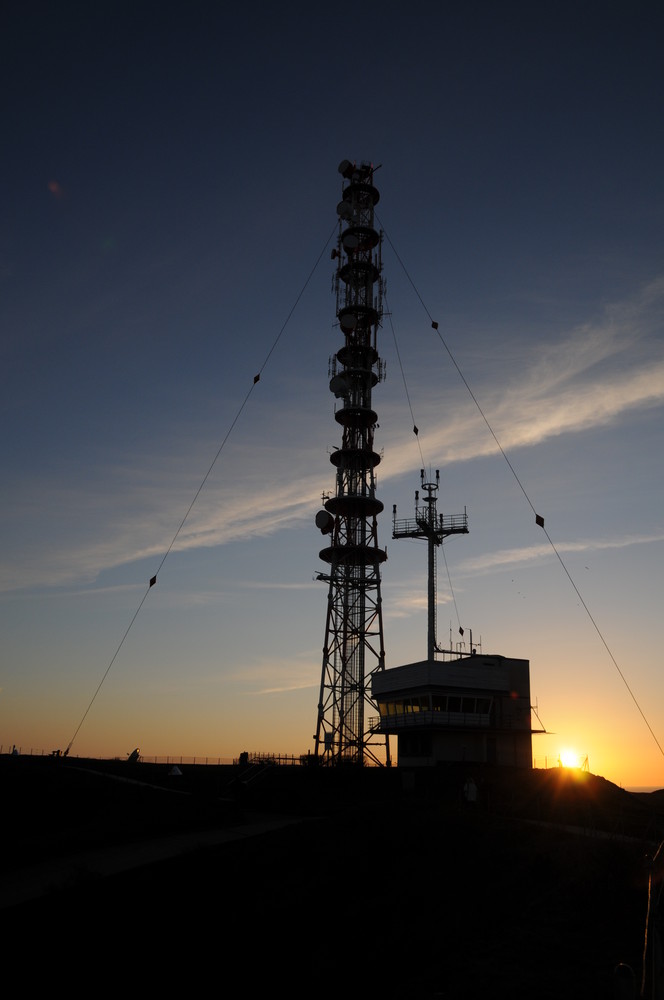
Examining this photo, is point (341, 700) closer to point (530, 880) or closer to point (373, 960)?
point (530, 880)

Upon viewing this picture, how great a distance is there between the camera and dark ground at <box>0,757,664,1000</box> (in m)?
16.2

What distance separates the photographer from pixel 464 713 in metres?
47.3

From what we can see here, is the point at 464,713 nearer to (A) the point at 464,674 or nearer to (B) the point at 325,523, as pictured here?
(A) the point at 464,674

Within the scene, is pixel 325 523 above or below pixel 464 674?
above

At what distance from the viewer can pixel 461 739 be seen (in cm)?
4716

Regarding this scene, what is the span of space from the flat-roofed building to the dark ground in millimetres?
15745

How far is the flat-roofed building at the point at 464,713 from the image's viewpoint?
46844 millimetres

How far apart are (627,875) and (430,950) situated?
22.9ft

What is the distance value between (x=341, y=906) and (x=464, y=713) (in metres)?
28.2

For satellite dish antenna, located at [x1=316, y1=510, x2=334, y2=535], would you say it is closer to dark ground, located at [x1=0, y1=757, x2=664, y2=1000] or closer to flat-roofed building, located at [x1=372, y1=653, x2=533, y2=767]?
flat-roofed building, located at [x1=372, y1=653, x2=533, y2=767]

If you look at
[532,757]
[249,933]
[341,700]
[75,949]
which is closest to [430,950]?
[249,933]

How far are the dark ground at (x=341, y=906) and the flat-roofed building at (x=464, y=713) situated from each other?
15.7 metres

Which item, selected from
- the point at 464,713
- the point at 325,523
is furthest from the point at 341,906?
the point at 325,523

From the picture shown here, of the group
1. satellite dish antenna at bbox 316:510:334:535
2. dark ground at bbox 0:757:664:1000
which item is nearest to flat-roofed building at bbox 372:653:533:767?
satellite dish antenna at bbox 316:510:334:535
